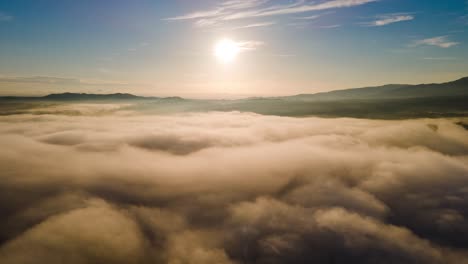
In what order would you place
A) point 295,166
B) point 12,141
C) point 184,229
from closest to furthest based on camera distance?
point 184,229
point 295,166
point 12,141

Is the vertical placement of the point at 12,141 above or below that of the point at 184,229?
above

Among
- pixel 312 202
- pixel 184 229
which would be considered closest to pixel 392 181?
pixel 312 202

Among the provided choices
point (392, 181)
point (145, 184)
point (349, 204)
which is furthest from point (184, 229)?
point (392, 181)

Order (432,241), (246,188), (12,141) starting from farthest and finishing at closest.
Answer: (12,141)
(246,188)
(432,241)

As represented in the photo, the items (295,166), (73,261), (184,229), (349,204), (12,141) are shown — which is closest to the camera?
(73,261)

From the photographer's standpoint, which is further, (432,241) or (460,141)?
(460,141)

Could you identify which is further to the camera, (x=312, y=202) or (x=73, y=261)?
(x=312, y=202)

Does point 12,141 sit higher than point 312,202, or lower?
higher

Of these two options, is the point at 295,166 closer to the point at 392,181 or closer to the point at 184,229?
the point at 392,181

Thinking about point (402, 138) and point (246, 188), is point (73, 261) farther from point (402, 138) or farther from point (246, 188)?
point (402, 138)
